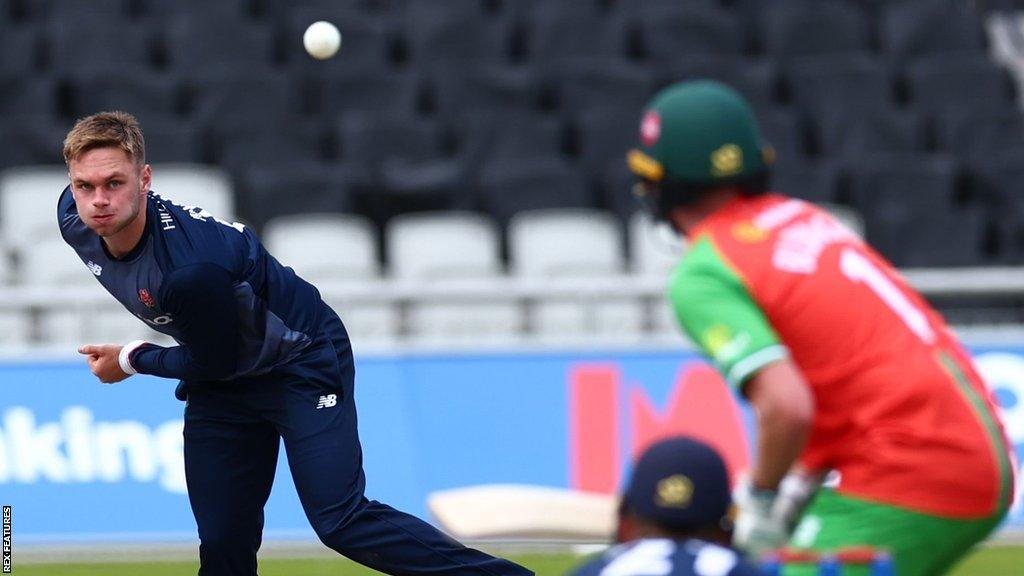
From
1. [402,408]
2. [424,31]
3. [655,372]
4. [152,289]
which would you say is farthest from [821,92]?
[152,289]

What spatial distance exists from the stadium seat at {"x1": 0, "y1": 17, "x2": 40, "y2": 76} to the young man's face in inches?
311

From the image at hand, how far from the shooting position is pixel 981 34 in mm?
13836

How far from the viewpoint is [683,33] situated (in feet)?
43.5

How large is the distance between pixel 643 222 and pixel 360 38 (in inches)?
119

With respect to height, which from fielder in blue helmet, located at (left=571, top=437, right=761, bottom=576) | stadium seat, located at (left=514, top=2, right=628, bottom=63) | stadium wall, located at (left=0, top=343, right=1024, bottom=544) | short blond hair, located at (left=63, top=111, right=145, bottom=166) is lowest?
stadium wall, located at (left=0, top=343, right=1024, bottom=544)

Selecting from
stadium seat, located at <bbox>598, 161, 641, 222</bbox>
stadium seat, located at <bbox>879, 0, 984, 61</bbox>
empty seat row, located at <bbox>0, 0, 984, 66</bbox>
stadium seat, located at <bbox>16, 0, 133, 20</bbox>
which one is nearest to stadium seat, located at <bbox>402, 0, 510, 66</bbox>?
empty seat row, located at <bbox>0, 0, 984, 66</bbox>

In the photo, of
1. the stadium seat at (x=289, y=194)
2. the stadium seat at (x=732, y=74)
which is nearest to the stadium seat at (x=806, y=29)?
the stadium seat at (x=732, y=74)

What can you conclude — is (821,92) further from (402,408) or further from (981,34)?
(402,408)

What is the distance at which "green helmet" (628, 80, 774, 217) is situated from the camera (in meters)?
3.77

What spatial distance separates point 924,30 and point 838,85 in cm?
109

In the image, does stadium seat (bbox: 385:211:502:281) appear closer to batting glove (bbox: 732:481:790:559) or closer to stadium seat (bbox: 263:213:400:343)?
stadium seat (bbox: 263:213:400:343)

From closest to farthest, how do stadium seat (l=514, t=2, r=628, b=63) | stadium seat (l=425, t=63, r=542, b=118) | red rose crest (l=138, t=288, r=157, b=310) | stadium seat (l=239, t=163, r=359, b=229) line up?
red rose crest (l=138, t=288, r=157, b=310), stadium seat (l=239, t=163, r=359, b=229), stadium seat (l=425, t=63, r=542, b=118), stadium seat (l=514, t=2, r=628, b=63)

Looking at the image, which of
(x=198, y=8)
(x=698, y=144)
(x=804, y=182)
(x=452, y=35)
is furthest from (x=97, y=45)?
(x=698, y=144)

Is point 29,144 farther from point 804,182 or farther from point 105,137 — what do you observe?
point 105,137
